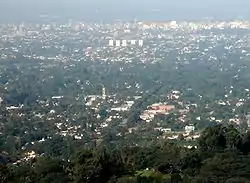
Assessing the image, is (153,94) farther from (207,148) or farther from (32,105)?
(207,148)

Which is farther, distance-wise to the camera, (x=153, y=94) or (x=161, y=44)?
(x=161, y=44)

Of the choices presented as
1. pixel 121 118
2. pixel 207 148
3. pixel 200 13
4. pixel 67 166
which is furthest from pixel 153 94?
pixel 200 13

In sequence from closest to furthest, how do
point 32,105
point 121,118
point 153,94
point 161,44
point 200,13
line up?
point 121,118 → point 32,105 → point 153,94 → point 161,44 → point 200,13

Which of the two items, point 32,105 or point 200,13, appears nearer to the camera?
point 32,105

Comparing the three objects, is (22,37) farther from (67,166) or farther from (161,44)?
(67,166)

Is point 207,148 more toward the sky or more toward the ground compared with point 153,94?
more toward the sky

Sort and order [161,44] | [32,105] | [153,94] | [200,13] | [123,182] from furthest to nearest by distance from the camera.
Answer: [200,13]
[161,44]
[153,94]
[32,105]
[123,182]

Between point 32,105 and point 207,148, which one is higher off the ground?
point 207,148

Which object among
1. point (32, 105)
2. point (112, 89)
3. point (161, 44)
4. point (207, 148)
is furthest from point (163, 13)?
point (207, 148)

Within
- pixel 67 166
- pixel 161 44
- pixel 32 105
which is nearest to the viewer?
pixel 67 166
